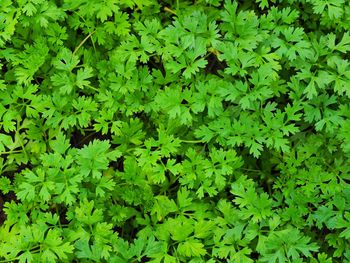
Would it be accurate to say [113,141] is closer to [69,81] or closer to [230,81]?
[69,81]

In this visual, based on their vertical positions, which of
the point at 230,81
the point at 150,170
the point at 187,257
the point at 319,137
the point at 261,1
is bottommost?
the point at 187,257

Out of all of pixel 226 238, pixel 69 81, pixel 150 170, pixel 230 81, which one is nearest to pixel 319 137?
pixel 230 81

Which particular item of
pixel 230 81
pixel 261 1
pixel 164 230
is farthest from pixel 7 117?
pixel 261 1

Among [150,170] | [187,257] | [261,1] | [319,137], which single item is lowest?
[187,257]

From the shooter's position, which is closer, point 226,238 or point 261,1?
point 226,238

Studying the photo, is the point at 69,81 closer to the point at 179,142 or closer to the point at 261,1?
the point at 179,142

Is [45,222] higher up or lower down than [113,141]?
lower down
